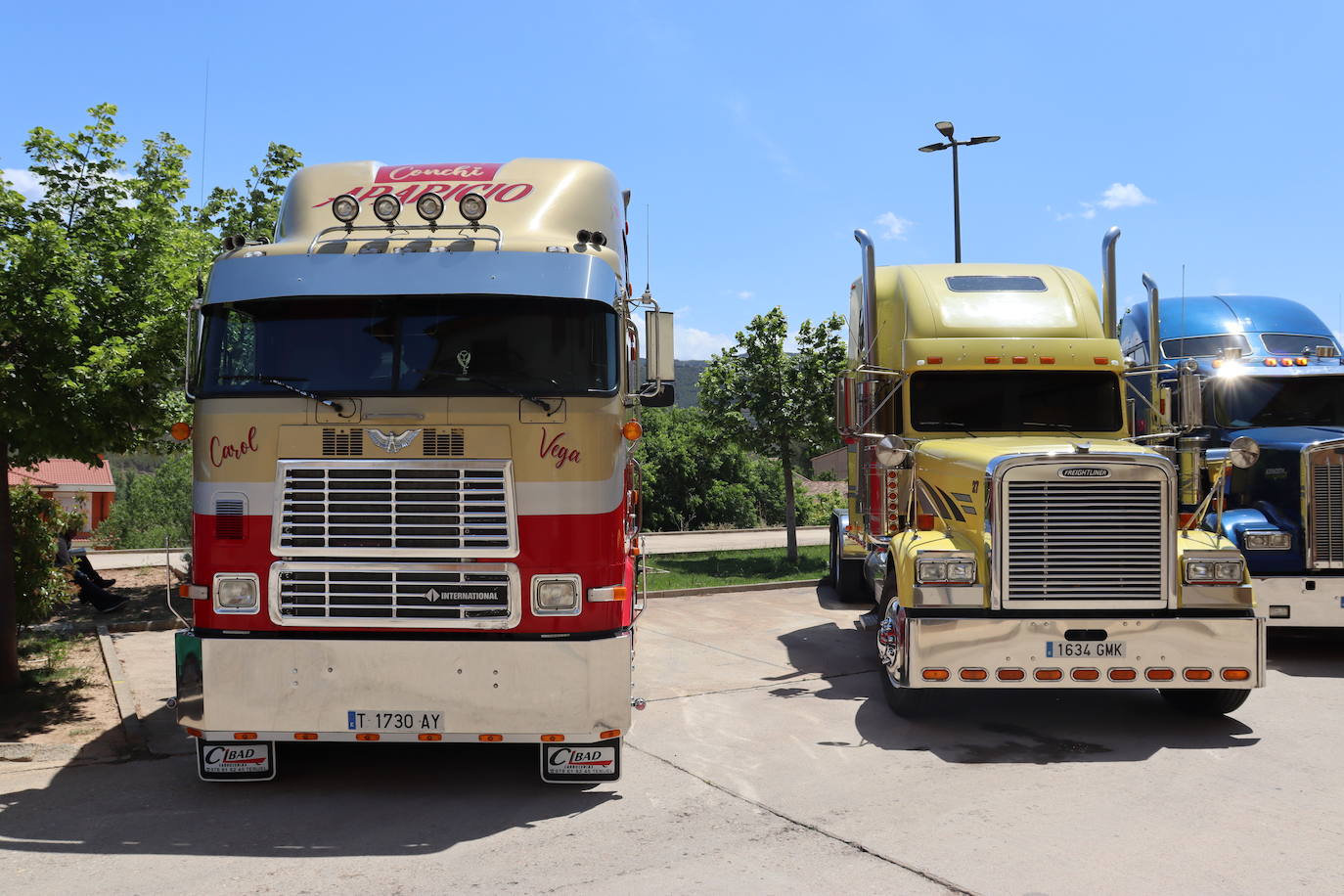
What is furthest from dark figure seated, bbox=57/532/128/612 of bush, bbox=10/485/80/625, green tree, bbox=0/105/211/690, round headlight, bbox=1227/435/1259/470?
round headlight, bbox=1227/435/1259/470

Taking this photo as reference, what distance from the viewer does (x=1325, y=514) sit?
33.7 ft

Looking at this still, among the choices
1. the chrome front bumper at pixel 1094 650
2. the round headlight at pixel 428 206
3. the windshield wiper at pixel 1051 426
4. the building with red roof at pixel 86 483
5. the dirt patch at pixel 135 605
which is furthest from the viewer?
the building with red roof at pixel 86 483

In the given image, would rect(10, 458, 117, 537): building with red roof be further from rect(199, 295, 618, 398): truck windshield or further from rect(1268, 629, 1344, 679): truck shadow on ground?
rect(1268, 629, 1344, 679): truck shadow on ground

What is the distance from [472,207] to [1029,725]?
220 inches

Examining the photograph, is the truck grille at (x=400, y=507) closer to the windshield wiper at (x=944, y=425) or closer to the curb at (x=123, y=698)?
the curb at (x=123, y=698)

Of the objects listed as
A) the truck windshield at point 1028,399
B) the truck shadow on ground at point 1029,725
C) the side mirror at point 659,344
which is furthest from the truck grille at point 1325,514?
the side mirror at point 659,344

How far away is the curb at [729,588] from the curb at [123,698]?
698 centimetres

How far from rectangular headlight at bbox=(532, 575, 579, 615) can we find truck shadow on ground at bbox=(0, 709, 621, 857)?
1.18 metres

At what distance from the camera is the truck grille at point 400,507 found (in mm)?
6199

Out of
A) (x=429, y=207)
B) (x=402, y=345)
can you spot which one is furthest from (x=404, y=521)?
(x=429, y=207)

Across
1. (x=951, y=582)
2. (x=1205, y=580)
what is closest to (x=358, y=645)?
(x=951, y=582)

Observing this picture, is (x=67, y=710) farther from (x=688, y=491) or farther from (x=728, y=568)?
(x=688, y=491)

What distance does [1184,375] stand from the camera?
9.52m

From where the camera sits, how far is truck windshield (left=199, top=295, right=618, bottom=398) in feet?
20.8
